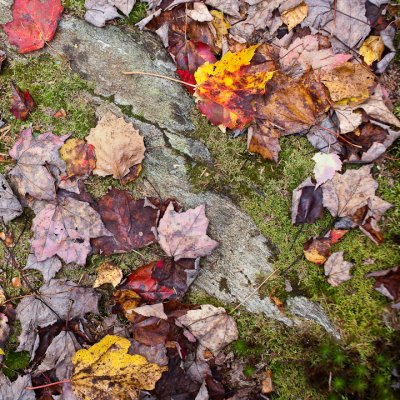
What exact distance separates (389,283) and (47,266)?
8.42ft

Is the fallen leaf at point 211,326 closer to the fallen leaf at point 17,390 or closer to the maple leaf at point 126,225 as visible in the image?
the maple leaf at point 126,225

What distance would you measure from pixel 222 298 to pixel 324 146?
1404 millimetres

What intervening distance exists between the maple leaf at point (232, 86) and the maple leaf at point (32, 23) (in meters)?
1.32

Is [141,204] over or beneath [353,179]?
beneath

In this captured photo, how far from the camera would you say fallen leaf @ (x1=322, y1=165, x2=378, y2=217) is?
297 centimetres

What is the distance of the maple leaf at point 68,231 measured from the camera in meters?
3.14

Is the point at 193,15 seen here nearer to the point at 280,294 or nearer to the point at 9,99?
the point at 9,99

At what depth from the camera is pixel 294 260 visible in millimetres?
3072

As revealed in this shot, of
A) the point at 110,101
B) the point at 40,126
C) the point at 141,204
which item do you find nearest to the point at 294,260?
the point at 141,204

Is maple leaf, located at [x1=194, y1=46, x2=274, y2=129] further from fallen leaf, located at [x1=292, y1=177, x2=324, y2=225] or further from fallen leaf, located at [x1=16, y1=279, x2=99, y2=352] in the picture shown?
fallen leaf, located at [x1=16, y1=279, x2=99, y2=352]

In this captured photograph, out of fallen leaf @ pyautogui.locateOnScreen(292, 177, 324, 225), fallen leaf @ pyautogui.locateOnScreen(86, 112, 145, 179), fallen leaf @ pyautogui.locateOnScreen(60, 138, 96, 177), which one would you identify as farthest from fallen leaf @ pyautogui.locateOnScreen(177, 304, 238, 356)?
fallen leaf @ pyautogui.locateOnScreen(60, 138, 96, 177)

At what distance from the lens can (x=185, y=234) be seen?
3.09 metres

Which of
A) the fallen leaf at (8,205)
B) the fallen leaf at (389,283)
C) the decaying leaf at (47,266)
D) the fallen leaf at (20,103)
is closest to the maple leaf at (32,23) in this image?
the fallen leaf at (20,103)

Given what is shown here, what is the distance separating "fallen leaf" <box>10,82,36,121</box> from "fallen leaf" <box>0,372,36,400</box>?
2059 millimetres
